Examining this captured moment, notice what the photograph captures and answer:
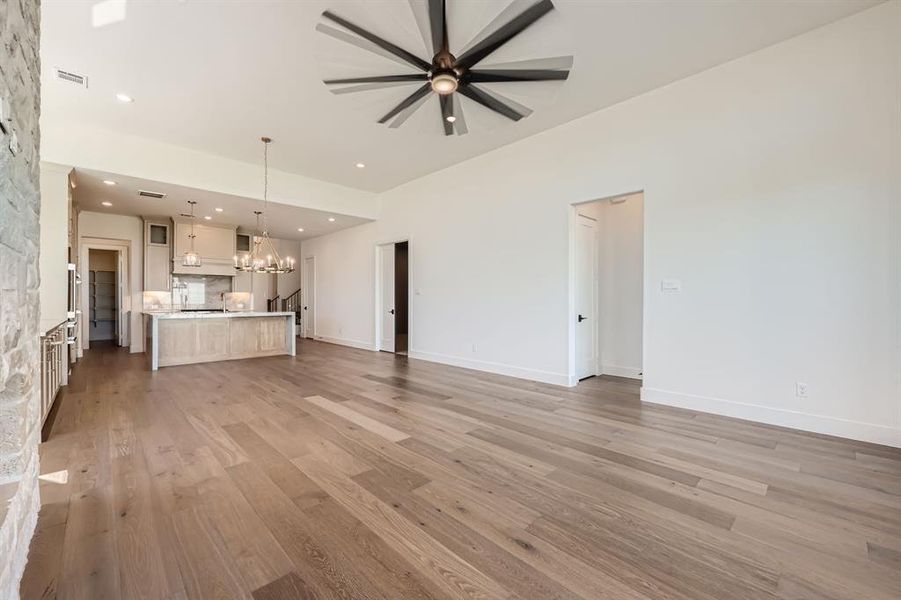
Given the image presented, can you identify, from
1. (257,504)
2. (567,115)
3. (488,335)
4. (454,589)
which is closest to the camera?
(454,589)

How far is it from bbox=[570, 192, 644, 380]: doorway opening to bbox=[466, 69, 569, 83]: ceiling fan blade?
260 cm

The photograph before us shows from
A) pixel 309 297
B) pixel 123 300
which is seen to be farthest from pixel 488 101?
pixel 123 300

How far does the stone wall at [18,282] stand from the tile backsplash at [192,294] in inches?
312

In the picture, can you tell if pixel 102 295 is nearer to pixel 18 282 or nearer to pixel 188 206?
pixel 188 206

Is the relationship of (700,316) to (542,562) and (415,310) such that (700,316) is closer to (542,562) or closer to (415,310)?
(542,562)

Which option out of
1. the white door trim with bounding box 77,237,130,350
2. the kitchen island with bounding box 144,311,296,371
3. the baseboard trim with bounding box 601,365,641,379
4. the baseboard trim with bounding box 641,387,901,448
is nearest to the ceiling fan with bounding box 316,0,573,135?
the baseboard trim with bounding box 641,387,901,448

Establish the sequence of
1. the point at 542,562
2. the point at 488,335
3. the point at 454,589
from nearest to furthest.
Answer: the point at 454,589
the point at 542,562
the point at 488,335

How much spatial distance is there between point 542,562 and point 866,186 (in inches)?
155

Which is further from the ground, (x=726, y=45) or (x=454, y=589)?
(x=726, y=45)

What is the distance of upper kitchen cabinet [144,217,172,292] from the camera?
27.3 ft

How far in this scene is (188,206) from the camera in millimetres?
7117

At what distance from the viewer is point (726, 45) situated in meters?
3.42

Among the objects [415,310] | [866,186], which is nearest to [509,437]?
[866,186]

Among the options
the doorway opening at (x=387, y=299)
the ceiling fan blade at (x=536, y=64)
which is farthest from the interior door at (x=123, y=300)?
the ceiling fan blade at (x=536, y=64)
